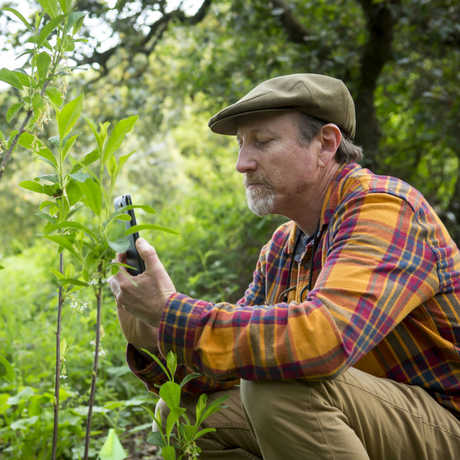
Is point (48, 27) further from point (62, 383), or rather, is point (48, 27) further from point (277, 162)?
point (62, 383)

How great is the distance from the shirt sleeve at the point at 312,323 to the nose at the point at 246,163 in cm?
59

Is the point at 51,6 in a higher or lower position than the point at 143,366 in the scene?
higher

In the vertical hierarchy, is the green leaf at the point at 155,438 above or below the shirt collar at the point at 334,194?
below

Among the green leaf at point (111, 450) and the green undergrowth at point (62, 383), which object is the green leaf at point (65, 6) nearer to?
the green undergrowth at point (62, 383)

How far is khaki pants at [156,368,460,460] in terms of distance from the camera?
163 cm

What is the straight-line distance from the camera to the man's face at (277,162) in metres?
2.08

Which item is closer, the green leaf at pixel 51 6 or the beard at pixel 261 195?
the green leaf at pixel 51 6

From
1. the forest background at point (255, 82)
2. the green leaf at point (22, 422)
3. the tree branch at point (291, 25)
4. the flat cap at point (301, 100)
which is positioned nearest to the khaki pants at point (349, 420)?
the flat cap at point (301, 100)

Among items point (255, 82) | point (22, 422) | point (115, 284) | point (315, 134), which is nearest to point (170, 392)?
point (115, 284)

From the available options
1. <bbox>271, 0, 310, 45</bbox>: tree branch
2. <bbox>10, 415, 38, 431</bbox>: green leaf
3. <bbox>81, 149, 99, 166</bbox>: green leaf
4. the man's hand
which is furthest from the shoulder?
<bbox>271, 0, 310, 45</bbox>: tree branch

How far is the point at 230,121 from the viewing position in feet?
7.32

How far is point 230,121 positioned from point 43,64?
42.2 inches

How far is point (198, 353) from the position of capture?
5.05 feet

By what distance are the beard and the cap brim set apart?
0.80 feet
